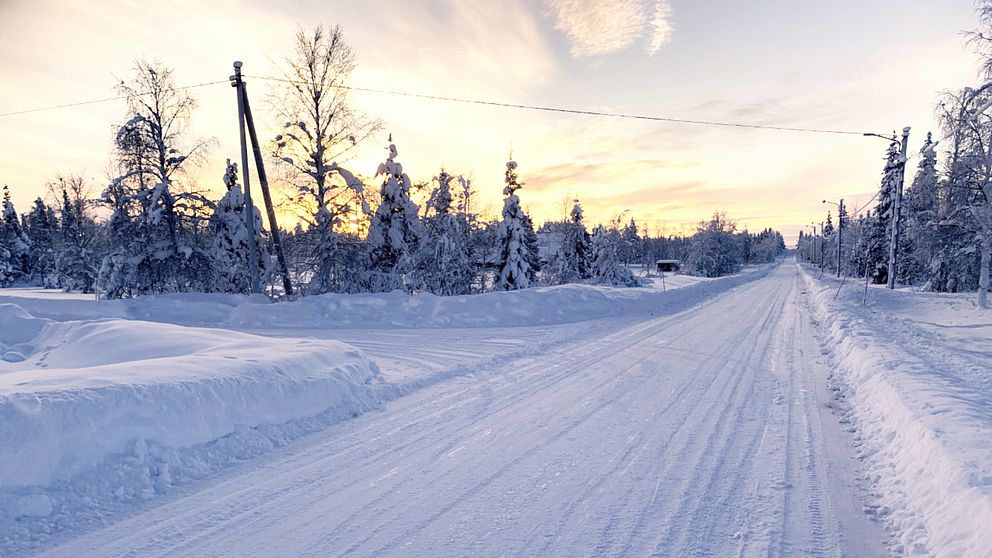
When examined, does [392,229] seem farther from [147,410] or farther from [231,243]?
[147,410]

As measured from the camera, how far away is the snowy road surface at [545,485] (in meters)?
3.20

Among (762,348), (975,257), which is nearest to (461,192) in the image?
(762,348)

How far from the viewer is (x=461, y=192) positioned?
3303cm

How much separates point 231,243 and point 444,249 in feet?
37.1

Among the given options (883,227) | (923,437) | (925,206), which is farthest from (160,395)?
(883,227)

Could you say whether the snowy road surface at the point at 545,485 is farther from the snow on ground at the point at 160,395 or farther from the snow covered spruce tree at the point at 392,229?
the snow covered spruce tree at the point at 392,229

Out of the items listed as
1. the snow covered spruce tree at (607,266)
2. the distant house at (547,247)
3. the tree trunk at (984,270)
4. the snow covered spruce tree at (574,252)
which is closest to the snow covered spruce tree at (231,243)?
the snow covered spruce tree at (574,252)

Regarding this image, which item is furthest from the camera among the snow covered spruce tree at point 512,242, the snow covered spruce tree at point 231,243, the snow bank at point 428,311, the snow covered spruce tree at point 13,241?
the snow covered spruce tree at point 13,241

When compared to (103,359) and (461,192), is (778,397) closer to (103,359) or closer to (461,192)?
(103,359)

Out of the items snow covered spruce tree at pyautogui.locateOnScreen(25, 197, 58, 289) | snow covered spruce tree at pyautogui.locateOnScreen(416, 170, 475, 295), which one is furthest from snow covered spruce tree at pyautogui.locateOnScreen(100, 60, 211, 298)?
snow covered spruce tree at pyautogui.locateOnScreen(25, 197, 58, 289)

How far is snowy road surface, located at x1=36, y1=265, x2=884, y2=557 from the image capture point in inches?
126

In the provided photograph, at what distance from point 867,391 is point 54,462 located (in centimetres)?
983

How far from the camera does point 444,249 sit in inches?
1057

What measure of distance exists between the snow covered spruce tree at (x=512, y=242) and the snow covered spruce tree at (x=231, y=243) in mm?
14025
